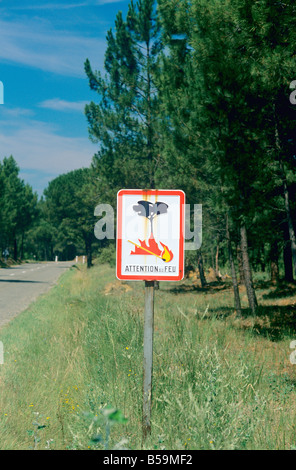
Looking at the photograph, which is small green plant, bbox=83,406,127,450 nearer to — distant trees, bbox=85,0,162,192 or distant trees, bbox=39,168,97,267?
distant trees, bbox=85,0,162,192

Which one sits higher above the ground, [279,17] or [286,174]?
[279,17]

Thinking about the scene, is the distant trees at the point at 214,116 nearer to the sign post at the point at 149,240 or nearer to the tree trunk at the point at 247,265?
the tree trunk at the point at 247,265

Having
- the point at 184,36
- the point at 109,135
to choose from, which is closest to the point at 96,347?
the point at 184,36

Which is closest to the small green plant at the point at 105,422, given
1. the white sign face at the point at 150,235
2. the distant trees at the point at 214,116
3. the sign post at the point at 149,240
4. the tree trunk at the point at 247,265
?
the sign post at the point at 149,240

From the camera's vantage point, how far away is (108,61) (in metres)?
22.0

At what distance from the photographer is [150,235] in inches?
138

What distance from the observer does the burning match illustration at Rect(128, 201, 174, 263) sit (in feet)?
11.5

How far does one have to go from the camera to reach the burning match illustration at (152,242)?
351cm

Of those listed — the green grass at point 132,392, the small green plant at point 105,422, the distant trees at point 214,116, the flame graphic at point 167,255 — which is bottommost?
the green grass at point 132,392

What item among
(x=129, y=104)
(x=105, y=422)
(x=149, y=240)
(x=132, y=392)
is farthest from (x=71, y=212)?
(x=105, y=422)

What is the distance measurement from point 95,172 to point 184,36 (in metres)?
12.2

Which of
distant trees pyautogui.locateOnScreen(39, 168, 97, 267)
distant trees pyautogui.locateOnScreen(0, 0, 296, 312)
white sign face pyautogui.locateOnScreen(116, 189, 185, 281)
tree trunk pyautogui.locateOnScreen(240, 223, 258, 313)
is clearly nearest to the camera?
white sign face pyautogui.locateOnScreen(116, 189, 185, 281)

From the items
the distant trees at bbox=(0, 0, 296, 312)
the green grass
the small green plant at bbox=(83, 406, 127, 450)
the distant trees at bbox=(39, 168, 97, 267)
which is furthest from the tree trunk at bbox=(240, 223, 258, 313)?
the distant trees at bbox=(39, 168, 97, 267)

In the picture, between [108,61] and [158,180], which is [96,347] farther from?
[108,61]
